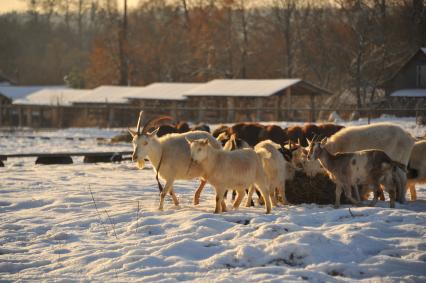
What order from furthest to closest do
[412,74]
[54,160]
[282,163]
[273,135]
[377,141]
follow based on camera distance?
1. [412,74]
2. [54,160]
3. [273,135]
4. [377,141]
5. [282,163]

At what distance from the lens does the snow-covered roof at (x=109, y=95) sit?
5722cm

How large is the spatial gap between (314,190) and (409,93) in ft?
116

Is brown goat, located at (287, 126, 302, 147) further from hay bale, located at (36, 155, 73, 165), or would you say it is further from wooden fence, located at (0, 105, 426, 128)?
wooden fence, located at (0, 105, 426, 128)

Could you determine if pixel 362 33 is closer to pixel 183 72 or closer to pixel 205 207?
pixel 183 72

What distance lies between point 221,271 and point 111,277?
48.5 inches

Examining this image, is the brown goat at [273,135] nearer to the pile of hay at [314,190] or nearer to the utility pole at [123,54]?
the pile of hay at [314,190]

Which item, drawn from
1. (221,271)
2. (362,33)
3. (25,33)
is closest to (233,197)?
(221,271)

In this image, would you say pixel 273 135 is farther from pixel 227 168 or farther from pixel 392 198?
pixel 227 168

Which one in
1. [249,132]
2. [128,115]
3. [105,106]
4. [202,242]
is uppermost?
→ [105,106]

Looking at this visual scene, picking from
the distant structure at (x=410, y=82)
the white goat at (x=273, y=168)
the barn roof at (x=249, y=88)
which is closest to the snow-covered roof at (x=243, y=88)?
the barn roof at (x=249, y=88)

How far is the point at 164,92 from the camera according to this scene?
5438cm

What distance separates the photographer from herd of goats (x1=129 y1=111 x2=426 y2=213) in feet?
37.9

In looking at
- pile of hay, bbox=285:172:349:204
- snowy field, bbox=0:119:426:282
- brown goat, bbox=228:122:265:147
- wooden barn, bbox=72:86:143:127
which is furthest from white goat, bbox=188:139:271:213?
wooden barn, bbox=72:86:143:127

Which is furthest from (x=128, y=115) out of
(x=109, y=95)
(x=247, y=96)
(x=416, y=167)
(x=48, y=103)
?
(x=416, y=167)
